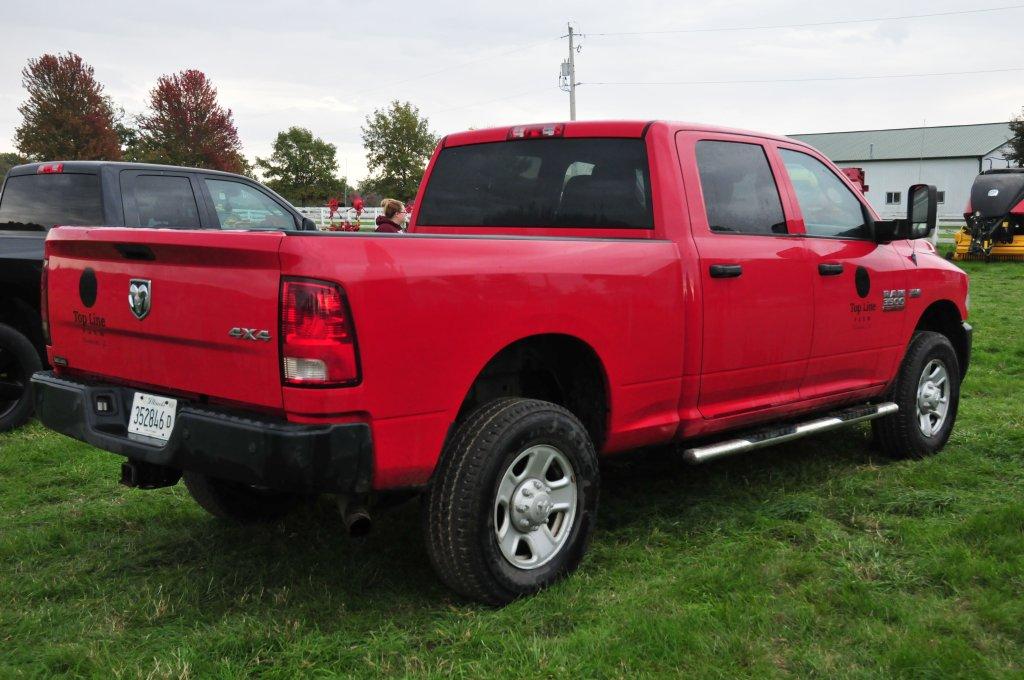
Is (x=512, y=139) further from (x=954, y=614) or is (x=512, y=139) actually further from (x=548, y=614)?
(x=954, y=614)

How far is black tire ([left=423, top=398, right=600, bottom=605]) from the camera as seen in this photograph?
11.1 ft

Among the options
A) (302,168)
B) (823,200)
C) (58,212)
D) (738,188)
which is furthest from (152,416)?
(302,168)

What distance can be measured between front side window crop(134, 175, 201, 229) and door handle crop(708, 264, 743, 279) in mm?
4147

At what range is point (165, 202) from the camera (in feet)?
23.3

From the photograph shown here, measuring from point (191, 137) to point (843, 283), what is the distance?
200 feet

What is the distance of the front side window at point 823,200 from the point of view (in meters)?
5.06

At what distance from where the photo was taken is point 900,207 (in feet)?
246

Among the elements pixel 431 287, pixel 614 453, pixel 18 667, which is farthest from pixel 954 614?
pixel 18 667

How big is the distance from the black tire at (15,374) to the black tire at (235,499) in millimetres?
2797

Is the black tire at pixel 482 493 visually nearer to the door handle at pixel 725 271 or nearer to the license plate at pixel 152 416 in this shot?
the license plate at pixel 152 416

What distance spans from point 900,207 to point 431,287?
78.4 metres

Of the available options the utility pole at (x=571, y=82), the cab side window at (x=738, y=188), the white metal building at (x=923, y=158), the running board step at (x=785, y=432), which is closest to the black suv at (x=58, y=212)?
the cab side window at (x=738, y=188)

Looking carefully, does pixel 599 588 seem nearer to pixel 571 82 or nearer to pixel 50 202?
pixel 50 202

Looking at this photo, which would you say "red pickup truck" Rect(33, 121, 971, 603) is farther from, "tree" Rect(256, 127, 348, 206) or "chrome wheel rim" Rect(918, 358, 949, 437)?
"tree" Rect(256, 127, 348, 206)
